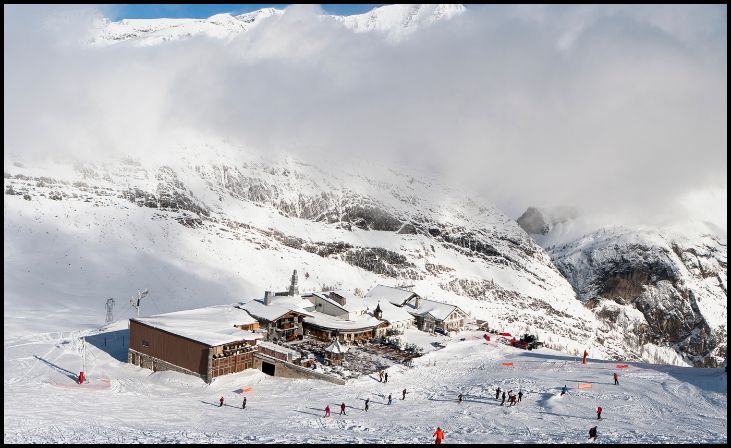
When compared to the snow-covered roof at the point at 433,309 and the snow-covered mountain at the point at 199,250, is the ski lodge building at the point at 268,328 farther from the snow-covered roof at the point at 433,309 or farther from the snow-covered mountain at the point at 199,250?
the snow-covered mountain at the point at 199,250

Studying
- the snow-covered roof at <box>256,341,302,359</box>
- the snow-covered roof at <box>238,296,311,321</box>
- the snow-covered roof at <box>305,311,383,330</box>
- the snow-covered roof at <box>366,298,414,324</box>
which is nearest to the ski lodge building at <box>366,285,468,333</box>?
the snow-covered roof at <box>366,298,414,324</box>

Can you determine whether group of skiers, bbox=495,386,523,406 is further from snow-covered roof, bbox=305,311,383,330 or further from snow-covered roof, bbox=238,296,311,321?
snow-covered roof, bbox=238,296,311,321

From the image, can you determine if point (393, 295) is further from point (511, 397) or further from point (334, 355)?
point (511, 397)

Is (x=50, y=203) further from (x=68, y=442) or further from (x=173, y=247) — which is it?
(x=68, y=442)

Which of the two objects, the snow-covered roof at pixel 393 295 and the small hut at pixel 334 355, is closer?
the small hut at pixel 334 355

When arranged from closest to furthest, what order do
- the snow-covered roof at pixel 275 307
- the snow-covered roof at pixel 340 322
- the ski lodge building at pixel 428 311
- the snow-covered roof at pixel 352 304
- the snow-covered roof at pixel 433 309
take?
the snow-covered roof at pixel 275 307, the snow-covered roof at pixel 340 322, the snow-covered roof at pixel 352 304, the ski lodge building at pixel 428 311, the snow-covered roof at pixel 433 309

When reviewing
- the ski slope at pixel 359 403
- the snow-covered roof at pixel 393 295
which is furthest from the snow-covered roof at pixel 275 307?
the snow-covered roof at pixel 393 295

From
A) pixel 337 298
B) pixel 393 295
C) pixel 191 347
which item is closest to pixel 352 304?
pixel 337 298
